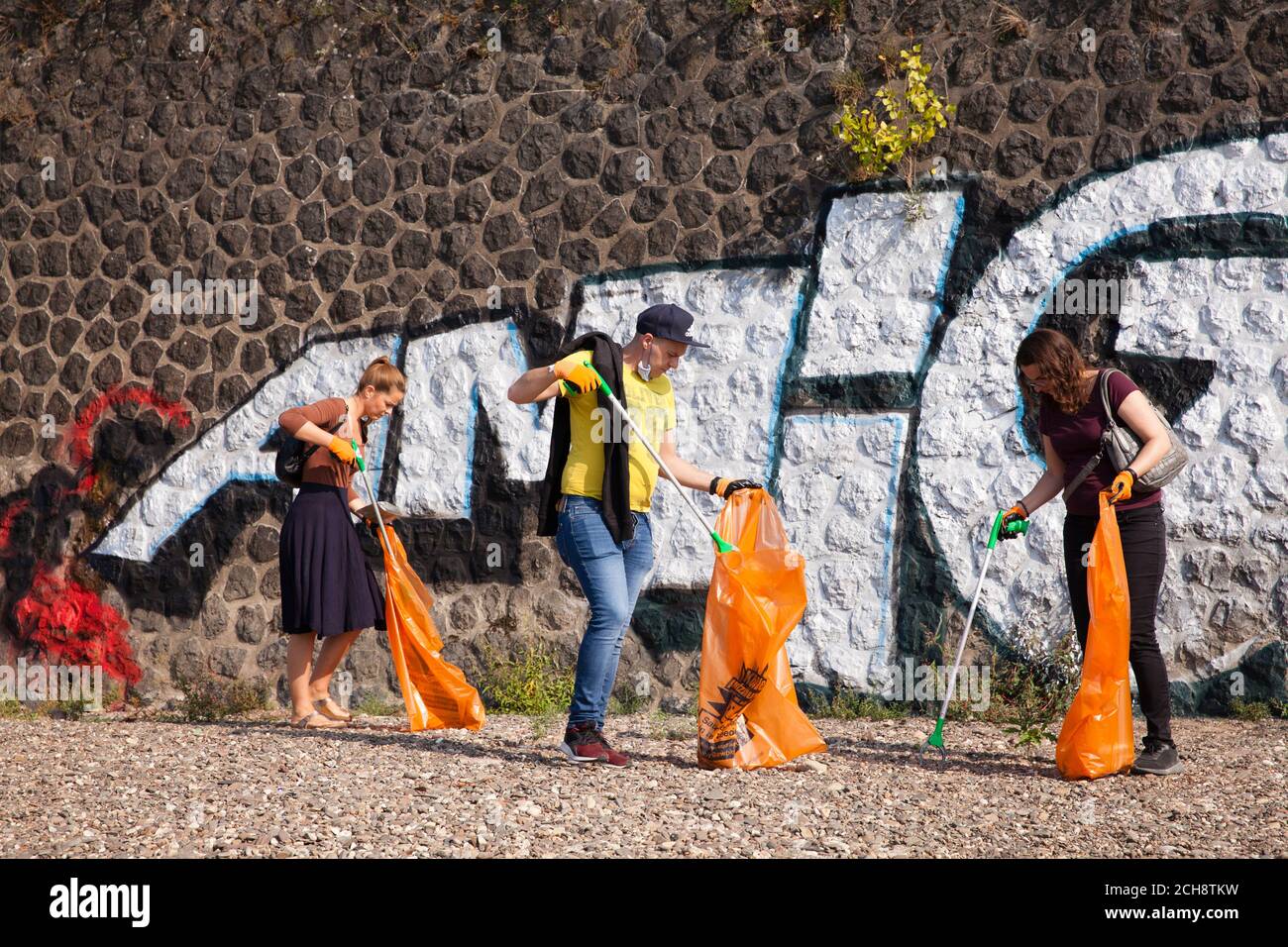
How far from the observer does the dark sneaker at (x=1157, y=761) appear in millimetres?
4473

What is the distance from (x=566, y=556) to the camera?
15.0 ft

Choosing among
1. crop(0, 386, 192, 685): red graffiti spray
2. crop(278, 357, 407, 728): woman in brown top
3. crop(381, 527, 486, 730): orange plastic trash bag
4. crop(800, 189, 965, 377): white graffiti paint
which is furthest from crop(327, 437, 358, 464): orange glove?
crop(0, 386, 192, 685): red graffiti spray

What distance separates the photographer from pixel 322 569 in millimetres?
5586

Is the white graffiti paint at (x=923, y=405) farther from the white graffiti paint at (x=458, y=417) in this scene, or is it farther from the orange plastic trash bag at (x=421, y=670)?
the orange plastic trash bag at (x=421, y=670)

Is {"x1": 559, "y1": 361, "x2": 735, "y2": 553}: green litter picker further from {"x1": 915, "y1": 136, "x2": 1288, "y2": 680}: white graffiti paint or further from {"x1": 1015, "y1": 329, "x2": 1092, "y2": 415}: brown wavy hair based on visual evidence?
{"x1": 915, "y1": 136, "x2": 1288, "y2": 680}: white graffiti paint

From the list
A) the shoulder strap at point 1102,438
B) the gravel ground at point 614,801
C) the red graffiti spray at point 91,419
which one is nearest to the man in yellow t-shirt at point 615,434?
the gravel ground at point 614,801

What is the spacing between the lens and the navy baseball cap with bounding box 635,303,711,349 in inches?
176

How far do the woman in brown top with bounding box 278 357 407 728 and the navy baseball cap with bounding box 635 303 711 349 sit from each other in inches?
62.1

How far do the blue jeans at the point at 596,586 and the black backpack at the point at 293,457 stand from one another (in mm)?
1532

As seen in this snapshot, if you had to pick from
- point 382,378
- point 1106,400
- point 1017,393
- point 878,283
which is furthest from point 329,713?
point 1106,400

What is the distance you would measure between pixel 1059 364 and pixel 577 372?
1.70 metres

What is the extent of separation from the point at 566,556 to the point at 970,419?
7.99ft

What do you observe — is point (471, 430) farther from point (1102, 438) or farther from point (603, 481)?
point (1102, 438)

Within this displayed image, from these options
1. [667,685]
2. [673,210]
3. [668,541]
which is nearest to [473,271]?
[673,210]
